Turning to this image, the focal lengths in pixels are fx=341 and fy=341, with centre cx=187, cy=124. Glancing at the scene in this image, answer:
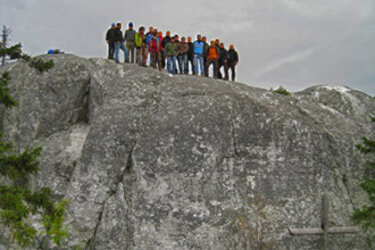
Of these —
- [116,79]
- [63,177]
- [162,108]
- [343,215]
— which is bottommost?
[343,215]

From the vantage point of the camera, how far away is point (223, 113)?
13492 mm

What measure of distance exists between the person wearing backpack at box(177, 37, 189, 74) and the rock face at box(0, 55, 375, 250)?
338 centimetres

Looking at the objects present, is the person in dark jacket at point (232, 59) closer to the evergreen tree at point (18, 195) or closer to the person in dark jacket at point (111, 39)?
the person in dark jacket at point (111, 39)

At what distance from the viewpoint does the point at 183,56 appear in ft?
61.6

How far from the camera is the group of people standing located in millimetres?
17984

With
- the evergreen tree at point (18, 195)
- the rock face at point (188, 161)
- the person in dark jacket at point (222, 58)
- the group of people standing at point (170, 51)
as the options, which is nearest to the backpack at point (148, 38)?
the group of people standing at point (170, 51)

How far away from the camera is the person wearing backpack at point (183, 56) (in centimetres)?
1845

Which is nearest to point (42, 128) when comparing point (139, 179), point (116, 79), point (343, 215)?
point (116, 79)

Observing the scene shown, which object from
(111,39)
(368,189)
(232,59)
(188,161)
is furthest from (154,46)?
(368,189)

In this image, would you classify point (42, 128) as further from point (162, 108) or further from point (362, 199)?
point (362, 199)

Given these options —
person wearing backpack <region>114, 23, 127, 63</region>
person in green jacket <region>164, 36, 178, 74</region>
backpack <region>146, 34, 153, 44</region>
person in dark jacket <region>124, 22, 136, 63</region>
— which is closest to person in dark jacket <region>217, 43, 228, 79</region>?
person in green jacket <region>164, 36, 178, 74</region>

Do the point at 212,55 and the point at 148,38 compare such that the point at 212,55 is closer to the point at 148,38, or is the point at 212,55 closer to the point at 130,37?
the point at 148,38

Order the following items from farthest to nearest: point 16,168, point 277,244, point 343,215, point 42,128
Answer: point 42,128 < point 343,215 < point 277,244 < point 16,168

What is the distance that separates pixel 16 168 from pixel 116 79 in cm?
897
